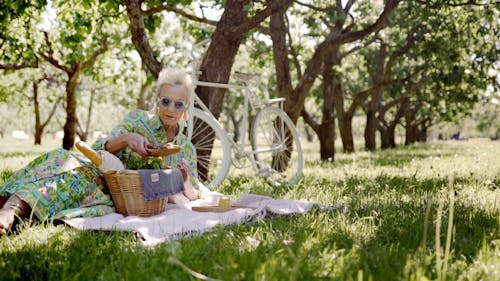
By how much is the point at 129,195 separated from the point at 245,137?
2.92m

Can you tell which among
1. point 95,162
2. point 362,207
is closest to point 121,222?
point 95,162

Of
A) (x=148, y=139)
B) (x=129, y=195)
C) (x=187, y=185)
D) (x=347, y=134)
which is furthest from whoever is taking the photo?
(x=347, y=134)

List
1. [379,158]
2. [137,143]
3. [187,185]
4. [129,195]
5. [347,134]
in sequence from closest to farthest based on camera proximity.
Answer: [129,195], [137,143], [187,185], [379,158], [347,134]

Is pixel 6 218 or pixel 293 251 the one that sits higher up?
pixel 6 218

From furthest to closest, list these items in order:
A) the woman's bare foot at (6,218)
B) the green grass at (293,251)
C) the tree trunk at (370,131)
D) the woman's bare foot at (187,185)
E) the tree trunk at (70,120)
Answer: the tree trunk at (370,131)
the tree trunk at (70,120)
the woman's bare foot at (187,185)
the woman's bare foot at (6,218)
the green grass at (293,251)

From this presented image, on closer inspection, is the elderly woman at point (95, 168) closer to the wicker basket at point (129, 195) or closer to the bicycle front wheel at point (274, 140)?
the wicker basket at point (129, 195)

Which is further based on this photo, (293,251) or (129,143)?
(129,143)

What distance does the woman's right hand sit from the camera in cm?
421

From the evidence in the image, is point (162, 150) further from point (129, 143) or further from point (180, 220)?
point (180, 220)

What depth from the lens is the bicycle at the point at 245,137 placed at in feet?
20.0

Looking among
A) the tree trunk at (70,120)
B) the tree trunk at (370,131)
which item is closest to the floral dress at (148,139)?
the tree trunk at (70,120)

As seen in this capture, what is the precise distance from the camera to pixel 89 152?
3914 mm

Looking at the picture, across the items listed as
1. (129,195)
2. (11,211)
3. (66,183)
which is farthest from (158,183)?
(11,211)

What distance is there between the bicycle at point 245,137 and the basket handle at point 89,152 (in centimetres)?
201
